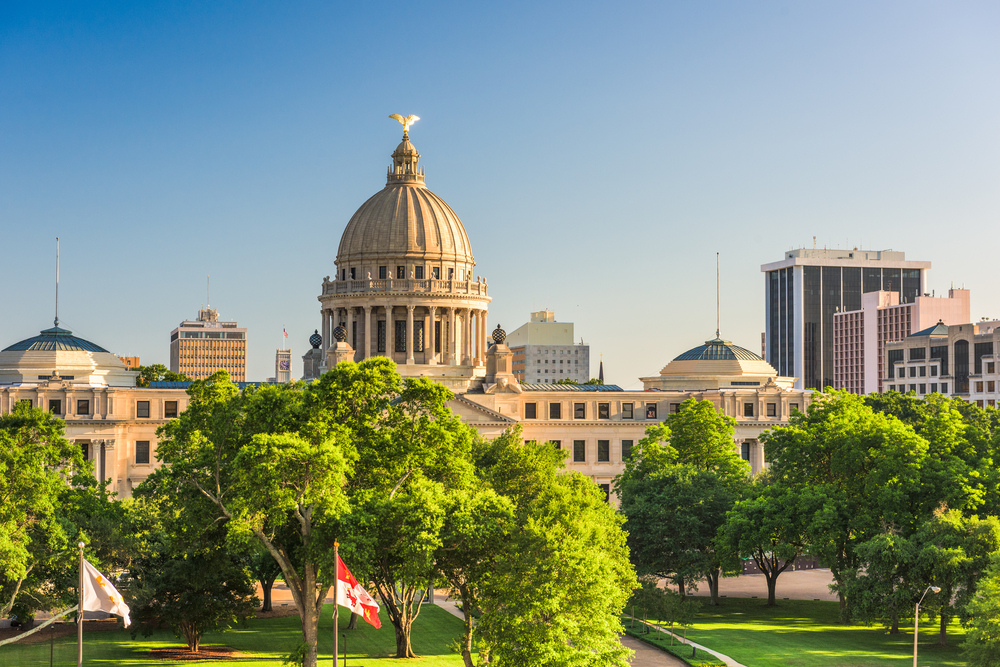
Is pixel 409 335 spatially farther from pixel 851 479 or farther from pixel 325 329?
pixel 851 479

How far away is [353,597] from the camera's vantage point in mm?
54094

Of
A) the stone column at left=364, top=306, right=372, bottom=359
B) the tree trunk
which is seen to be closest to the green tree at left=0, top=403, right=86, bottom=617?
the tree trunk

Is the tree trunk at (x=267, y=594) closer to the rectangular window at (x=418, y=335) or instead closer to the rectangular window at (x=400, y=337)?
the rectangular window at (x=400, y=337)

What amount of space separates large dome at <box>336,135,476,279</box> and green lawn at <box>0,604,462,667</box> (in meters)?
77.6

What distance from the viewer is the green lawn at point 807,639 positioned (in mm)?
71188

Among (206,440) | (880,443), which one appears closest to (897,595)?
(880,443)

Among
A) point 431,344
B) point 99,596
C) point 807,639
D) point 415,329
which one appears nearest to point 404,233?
point 415,329

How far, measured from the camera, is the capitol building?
13438cm

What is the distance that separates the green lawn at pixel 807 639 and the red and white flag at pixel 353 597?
2591 cm

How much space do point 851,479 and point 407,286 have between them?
80.4m

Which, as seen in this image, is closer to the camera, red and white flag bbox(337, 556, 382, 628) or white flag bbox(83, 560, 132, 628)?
white flag bbox(83, 560, 132, 628)


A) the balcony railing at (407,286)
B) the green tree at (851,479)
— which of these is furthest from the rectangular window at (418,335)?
the green tree at (851,479)

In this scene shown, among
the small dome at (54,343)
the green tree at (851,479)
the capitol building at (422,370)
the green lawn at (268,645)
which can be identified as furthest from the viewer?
the small dome at (54,343)

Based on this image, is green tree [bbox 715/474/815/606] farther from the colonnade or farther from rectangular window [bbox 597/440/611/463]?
the colonnade
